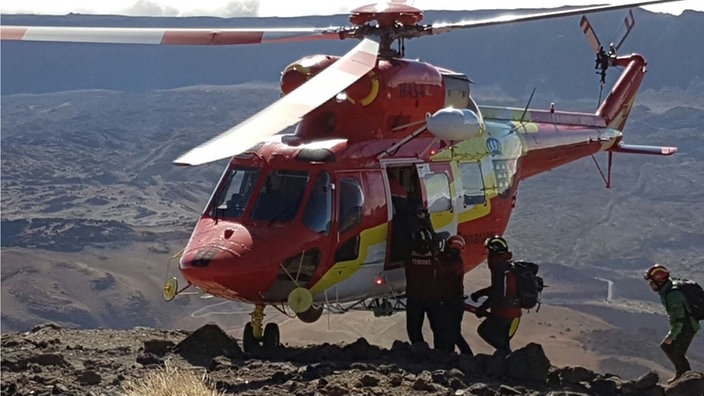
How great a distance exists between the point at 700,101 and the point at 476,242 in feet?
544

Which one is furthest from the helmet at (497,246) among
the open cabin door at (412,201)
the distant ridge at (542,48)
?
the distant ridge at (542,48)

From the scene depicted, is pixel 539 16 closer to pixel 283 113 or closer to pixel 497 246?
pixel 497 246

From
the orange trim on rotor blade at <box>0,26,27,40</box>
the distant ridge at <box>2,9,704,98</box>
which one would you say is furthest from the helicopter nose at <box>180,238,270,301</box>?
the distant ridge at <box>2,9,704,98</box>

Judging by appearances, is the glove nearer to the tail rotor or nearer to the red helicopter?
the red helicopter

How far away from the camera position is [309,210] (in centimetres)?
1167

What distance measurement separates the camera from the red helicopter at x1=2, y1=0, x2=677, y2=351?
11297 mm

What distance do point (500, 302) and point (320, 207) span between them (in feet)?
7.25

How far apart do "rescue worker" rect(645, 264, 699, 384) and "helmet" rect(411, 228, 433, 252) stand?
248cm

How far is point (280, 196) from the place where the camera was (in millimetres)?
11766

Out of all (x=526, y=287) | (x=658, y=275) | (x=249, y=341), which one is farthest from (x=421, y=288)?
(x=658, y=275)

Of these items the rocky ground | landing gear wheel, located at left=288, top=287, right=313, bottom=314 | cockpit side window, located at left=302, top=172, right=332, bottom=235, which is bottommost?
the rocky ground

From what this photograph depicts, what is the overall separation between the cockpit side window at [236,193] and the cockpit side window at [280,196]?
0.55 ft

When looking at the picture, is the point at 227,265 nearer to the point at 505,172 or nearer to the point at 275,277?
the point at 275,277

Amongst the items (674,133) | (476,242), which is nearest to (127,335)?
(476,242)
